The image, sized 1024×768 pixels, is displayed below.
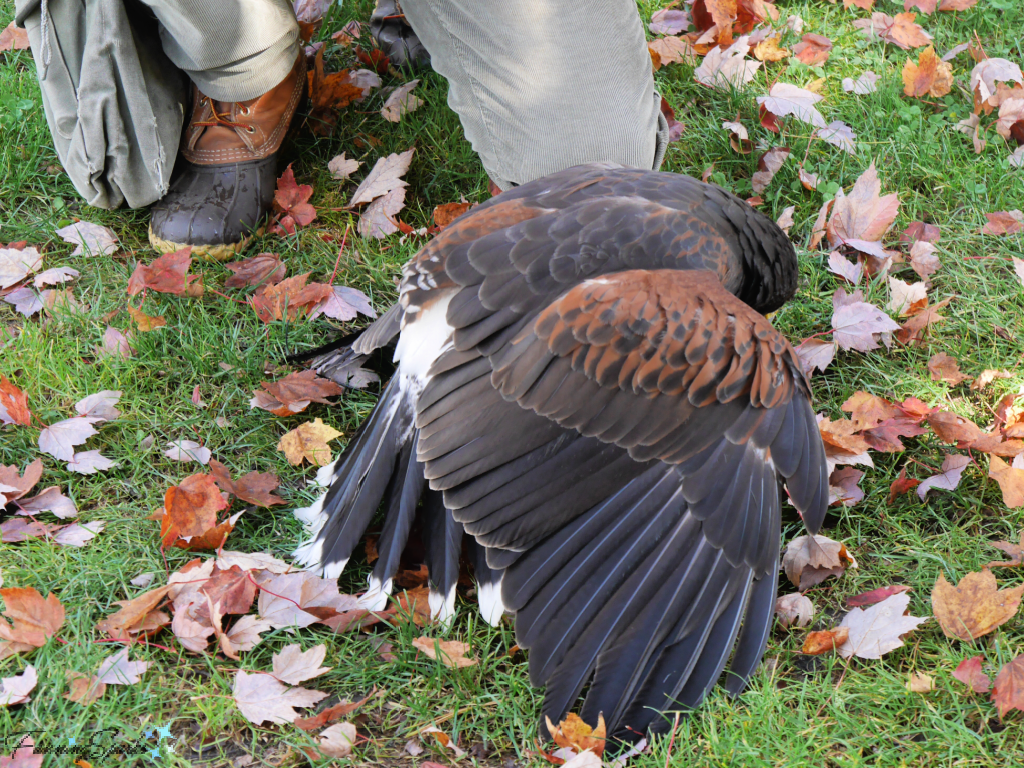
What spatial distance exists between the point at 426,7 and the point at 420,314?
5.23 feet

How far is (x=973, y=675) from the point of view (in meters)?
2.31

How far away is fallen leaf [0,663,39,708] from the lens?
7.52 feet

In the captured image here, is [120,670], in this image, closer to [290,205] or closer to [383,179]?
[290,205]

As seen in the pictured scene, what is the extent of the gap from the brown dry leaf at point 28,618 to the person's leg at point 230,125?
1738 mm

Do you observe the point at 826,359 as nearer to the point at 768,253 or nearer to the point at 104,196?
the point at 768,253

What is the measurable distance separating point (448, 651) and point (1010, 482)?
177 centimetres

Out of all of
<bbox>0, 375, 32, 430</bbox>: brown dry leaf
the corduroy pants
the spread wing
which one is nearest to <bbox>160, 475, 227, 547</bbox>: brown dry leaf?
<bbox>0, 375, 32, 430</bbox>: brown dry leaf

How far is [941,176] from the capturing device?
3.99m

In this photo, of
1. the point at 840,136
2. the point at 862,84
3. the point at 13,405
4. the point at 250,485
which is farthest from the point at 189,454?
the point at 862,84

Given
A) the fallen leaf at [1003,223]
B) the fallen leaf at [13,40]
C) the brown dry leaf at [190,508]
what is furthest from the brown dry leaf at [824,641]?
the fallen leaf at [13,40]

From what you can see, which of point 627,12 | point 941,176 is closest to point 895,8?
point 941,176

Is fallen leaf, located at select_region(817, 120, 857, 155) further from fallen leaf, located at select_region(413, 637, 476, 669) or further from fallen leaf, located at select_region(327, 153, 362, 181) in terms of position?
fallen leaf, located at select_region(413, 637, 476, 669)

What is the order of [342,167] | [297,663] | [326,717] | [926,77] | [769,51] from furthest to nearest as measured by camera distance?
[769,51], [926,77], [342,167], [297,663], [326,717]

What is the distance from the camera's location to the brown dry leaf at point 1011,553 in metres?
2.60
